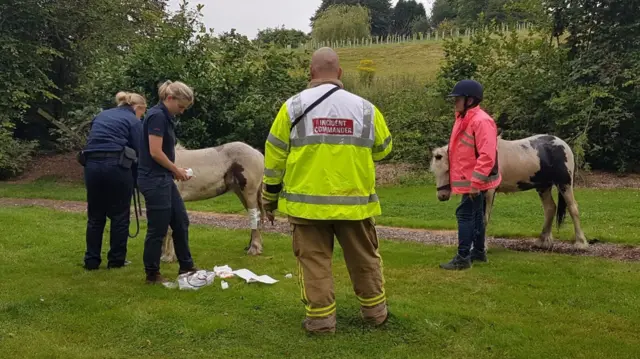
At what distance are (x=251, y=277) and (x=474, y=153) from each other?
3.31 metres

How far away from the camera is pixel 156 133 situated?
678cm

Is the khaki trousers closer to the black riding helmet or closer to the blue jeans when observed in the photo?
the blue jeans

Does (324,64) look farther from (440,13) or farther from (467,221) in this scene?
(440,13)

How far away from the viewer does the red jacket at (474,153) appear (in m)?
7.74

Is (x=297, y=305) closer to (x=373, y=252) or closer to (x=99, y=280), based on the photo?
(x=373, y=252)

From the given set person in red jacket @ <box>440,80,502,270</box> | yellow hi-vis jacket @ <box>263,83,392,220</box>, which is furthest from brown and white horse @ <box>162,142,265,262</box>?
yellow hi-vis jacket @ <box>263,83,392,220</box>

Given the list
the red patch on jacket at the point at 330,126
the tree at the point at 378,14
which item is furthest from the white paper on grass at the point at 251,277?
the tree at the point at 378,14

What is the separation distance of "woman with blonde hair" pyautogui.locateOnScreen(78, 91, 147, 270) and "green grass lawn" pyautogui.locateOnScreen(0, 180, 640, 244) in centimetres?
659

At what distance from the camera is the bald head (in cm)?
547

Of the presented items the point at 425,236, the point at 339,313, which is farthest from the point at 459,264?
the point at 425,236

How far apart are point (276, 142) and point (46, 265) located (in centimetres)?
493

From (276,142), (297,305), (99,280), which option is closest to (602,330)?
(297,305)

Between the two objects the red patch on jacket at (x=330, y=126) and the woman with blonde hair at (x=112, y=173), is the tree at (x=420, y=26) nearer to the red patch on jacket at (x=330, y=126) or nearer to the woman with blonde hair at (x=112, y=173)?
the woman with blonde hair at (x=112, y=173)

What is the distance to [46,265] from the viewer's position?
8562mm
